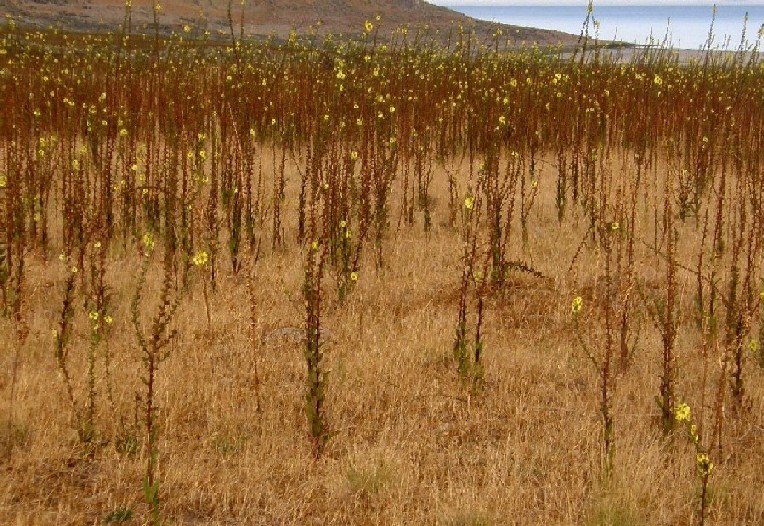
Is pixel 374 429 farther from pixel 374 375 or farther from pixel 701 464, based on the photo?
pixel 701 464

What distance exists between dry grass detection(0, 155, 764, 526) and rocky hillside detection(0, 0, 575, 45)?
27.5 meters

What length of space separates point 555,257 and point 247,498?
10.6ft

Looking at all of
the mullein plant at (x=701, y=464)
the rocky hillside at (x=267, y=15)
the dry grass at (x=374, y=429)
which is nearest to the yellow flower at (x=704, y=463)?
the mullein plant at (x=701, y=464)

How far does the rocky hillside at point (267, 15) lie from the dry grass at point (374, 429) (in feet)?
90.3

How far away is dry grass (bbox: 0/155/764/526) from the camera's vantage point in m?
2.49

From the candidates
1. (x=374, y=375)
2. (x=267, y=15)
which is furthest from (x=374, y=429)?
(x=267, y=15)

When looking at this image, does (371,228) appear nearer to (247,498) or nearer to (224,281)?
(224,281)

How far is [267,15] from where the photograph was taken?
144 ft

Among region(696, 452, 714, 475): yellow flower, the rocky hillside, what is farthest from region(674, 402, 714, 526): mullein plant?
the rocky hillside

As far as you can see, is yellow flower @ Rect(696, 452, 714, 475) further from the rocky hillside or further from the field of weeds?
the rocky hillside

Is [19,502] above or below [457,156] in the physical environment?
below

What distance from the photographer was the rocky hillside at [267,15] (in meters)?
32.6

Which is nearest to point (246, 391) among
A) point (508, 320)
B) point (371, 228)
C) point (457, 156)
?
point (508, 320)

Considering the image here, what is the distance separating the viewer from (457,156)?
830 centimetres
